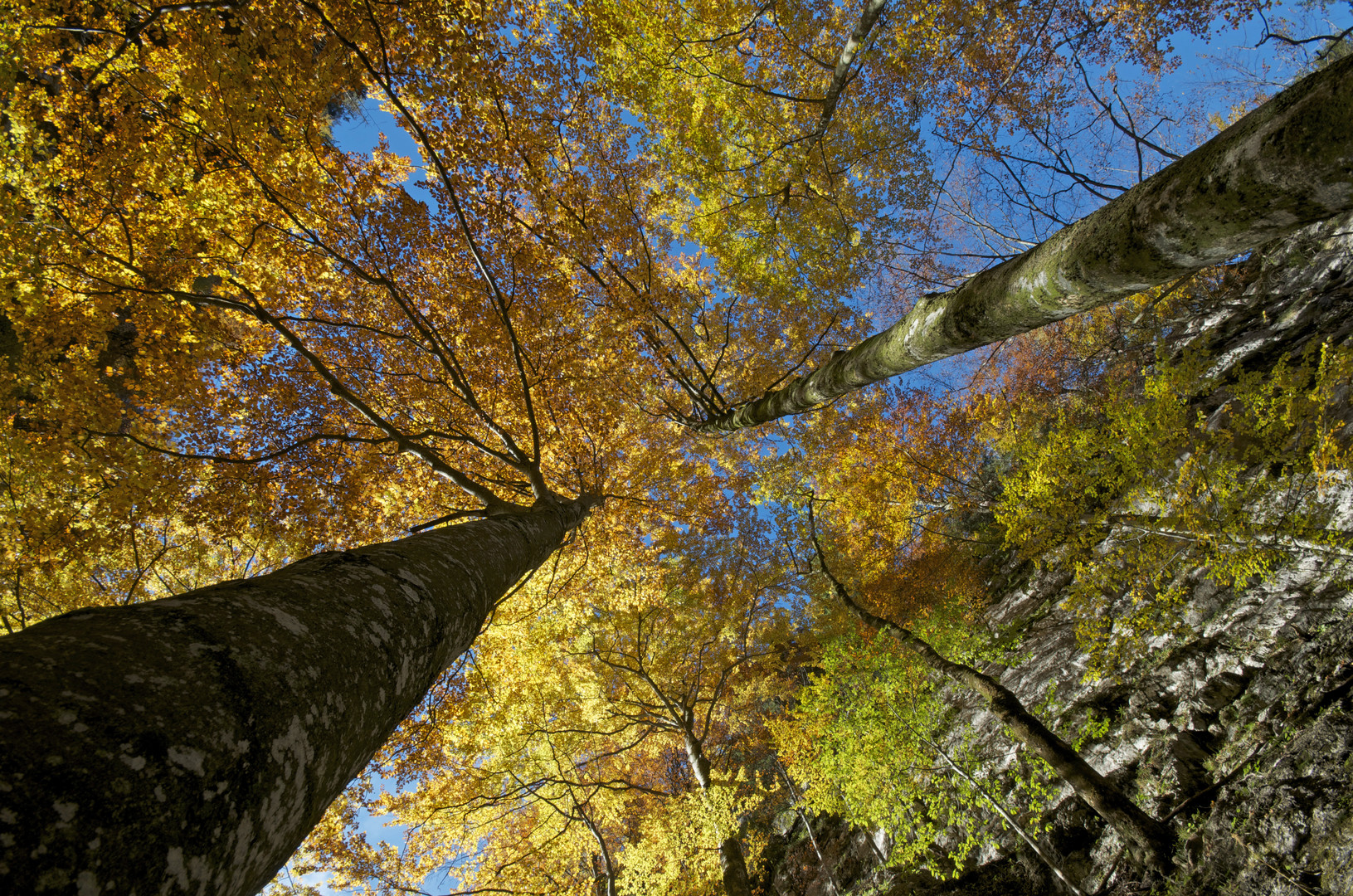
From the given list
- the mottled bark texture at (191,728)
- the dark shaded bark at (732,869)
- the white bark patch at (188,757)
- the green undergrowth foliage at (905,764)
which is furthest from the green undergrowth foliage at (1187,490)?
the white bark patch at (188,757)

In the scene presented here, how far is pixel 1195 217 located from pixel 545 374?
7287 mm

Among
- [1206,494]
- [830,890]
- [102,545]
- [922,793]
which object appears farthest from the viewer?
[830,890]

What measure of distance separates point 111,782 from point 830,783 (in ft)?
32.2

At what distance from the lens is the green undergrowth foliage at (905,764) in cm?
636

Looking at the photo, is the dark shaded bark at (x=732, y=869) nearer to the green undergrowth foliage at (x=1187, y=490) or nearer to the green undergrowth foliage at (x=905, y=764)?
the green undergrowth foliage at (x=905, y=764)

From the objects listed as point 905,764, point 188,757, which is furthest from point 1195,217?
point 905,764

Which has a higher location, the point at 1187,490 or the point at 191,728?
the point at 191,728

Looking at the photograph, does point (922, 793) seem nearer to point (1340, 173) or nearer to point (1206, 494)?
point (1206, 494)

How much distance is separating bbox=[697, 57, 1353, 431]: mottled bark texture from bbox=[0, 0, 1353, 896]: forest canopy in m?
0.21

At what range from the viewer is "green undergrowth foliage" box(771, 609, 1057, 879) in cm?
636

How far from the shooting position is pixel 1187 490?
516 centimetres

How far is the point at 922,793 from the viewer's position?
6.30 m

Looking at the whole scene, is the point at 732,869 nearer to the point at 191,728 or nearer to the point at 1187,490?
the point at 1187,490

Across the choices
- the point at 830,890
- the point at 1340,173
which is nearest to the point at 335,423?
the point at 1340,173
